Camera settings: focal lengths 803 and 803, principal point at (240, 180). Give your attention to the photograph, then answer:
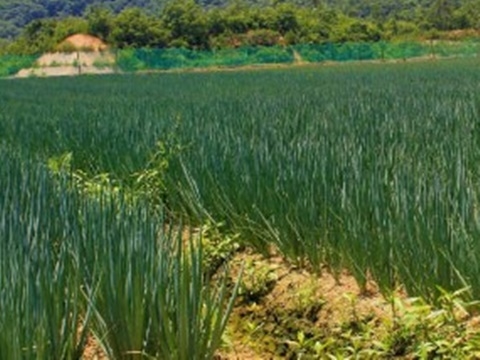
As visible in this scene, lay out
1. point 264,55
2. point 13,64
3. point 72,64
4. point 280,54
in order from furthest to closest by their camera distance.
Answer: point 72,64
point 280,54
point 264,55
point 13,64

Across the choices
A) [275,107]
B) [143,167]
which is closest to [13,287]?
[143,167]

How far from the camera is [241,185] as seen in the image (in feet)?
14.9

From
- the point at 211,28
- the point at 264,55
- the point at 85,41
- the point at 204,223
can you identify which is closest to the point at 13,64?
the point at 85,41

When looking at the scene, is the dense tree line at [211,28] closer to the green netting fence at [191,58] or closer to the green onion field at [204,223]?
the green netting fence at [191,58]

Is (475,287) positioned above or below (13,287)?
below

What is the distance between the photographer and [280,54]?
147 ft

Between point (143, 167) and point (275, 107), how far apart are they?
346 centimetres

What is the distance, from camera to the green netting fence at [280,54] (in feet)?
136

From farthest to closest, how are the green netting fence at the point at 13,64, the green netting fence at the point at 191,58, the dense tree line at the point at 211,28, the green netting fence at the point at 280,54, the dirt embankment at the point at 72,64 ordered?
the dense tree line at the point at 211,28 → the green netting fence at the point at 13,64 → the dirt embankment at the point at 72,64 → the green netting fence at the point at 280,54 → the green netting fence at the point at 191,58

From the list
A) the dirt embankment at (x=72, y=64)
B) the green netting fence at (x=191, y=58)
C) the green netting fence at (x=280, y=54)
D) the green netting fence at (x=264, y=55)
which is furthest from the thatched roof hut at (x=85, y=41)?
the green netting fence at (x=191, y=58)

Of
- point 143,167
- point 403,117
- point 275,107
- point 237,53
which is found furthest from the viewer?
point 237,53

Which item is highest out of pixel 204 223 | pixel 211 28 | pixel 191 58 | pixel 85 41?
pixel 211 28

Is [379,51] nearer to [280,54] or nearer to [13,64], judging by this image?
[280,54]

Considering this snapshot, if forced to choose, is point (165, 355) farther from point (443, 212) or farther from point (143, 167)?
point (143, 167)
